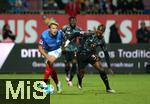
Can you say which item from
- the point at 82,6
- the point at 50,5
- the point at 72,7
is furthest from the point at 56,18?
the point at 82,6

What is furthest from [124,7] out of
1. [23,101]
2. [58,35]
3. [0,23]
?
[23,101]

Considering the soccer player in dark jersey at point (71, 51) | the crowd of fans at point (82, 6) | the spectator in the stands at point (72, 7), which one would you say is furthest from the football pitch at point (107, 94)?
the crowd of fans at point (82, 6)

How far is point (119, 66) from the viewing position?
2919 cm

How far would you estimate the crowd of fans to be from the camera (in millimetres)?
32125

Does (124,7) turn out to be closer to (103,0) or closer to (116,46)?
(103,0)

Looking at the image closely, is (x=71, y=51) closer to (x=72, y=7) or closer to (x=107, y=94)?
(x=107, y=94)

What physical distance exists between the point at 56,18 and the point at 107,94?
535 inches

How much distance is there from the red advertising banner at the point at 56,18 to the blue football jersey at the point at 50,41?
44.3 feet

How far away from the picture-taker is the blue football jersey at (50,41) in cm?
1873

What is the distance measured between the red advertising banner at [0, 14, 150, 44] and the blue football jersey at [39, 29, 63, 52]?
44.3ft

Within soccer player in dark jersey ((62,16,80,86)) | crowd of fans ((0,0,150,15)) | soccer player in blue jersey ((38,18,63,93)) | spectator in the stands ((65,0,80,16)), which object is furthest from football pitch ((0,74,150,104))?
crowd of fans ((0,0,150,15))

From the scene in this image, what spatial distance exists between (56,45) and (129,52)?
35.8ft

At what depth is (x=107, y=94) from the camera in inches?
760

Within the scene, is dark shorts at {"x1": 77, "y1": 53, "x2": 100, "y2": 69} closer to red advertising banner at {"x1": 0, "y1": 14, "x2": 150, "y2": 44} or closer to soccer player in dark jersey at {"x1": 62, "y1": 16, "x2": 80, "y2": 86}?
soccer player in dark jersey at {"x1": 62, "y1": 16, "x2": 80, "y2": 86}
